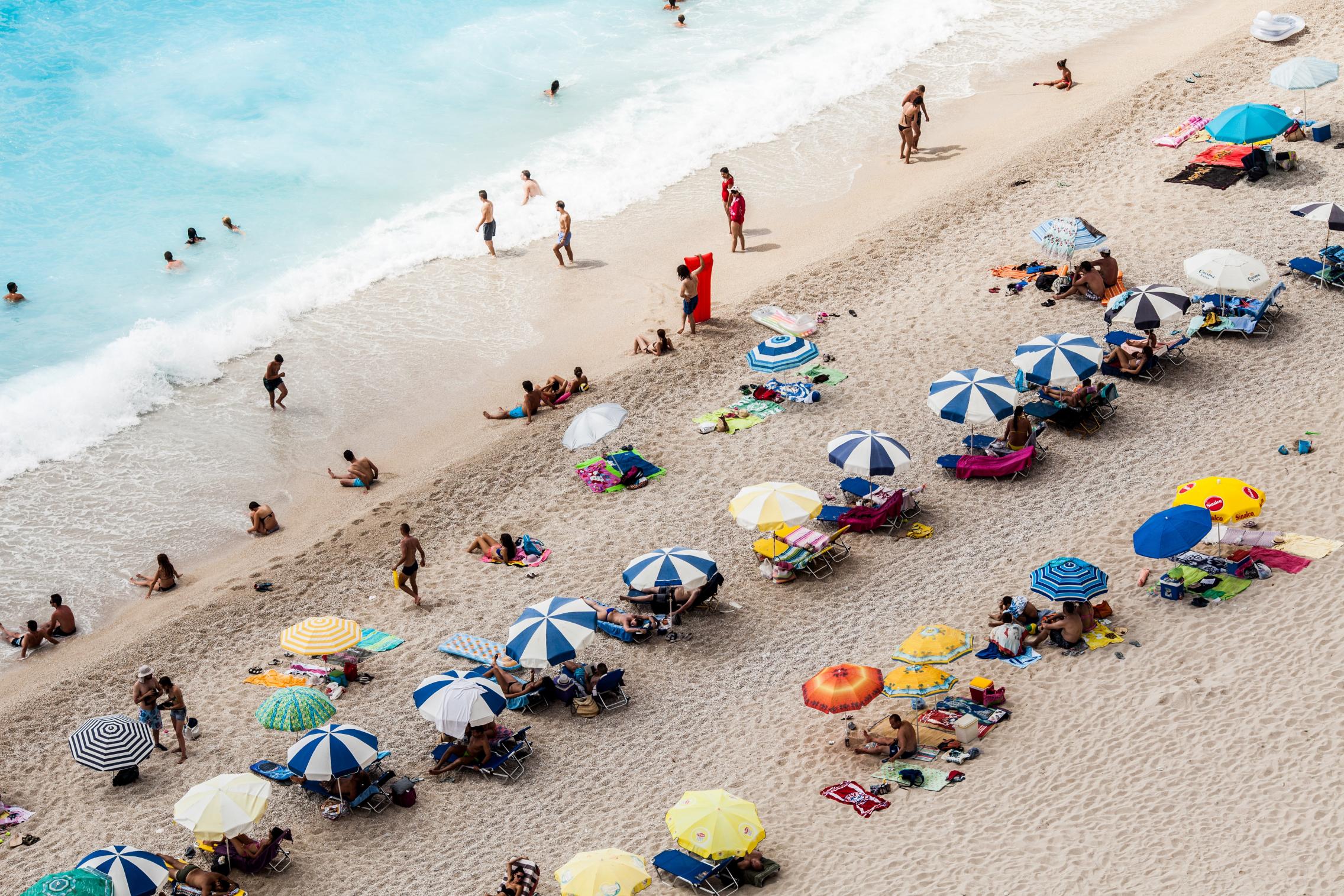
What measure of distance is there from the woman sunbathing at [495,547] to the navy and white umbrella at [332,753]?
14.8ft

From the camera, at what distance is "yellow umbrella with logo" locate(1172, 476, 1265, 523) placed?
51.7 feet

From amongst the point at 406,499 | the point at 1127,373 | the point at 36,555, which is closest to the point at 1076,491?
the point at 1127,373

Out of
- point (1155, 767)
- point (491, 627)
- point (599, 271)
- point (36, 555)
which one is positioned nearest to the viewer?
point (1155, 767)

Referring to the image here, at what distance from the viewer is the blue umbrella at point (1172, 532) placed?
49.6 feet

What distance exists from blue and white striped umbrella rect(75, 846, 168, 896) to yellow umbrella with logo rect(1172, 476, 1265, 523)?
11.9 metres

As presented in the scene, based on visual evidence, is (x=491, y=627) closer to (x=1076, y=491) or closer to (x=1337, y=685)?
(x=1076, y=491)

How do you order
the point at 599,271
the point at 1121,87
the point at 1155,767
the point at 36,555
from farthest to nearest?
the point at 1121,87 < the point at 599,271 < the point at 36,555 < the point at 1155,767

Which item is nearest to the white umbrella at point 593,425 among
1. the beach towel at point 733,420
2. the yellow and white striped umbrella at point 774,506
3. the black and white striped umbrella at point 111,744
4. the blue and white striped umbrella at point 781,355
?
the beach towel at point 733,420

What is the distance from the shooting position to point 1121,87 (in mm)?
29625

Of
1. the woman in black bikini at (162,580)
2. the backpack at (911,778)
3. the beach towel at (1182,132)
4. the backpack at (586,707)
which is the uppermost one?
the beach towel at (1182,132)

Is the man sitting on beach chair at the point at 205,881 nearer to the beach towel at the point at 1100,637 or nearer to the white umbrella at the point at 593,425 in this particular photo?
the white umbrella at the point at 593,425

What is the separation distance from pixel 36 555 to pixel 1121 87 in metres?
23.5

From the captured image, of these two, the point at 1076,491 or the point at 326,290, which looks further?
the point at 326,290

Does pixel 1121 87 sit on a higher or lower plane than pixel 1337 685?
higher
